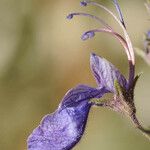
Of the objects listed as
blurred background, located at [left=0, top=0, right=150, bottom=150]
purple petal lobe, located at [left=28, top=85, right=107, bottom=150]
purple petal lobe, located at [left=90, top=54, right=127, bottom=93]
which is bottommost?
purple petal lobe, located at [left=28, top=85, right=107, bottom=150]

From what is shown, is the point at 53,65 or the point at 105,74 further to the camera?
the point at 53,65

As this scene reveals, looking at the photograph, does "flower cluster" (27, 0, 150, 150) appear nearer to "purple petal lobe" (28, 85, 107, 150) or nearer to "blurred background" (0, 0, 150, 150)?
"purple petal lobe" (28, 85, 107, 150)

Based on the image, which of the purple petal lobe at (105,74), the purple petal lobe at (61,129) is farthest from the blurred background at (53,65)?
the purple petal lobe at (61,129)

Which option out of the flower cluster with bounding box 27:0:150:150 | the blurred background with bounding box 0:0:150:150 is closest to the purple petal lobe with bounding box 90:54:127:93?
the flower cluster with bounding box 27:0:150:150

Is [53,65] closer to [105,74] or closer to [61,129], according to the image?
[105,74]

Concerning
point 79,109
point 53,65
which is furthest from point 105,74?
point 53,65

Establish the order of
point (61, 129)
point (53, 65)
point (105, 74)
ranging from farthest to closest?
1. point (53, 65)
2. point (105, 74)
3. point (61, 129)
